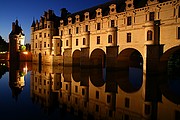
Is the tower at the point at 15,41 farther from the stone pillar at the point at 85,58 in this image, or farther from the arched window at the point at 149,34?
the arched window at the point at 149,34

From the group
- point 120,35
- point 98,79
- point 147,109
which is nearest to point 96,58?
point 120,35

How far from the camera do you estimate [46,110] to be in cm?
1048

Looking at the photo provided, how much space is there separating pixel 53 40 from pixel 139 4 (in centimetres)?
2433

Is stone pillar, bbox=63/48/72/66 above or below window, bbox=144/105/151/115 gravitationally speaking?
above

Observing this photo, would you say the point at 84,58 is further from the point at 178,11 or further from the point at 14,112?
A: the point at 14,112

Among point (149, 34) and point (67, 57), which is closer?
point (149, 34)

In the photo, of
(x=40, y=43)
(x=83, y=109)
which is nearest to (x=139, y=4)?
(x=83, y=109)

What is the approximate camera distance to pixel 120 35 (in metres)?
28.7

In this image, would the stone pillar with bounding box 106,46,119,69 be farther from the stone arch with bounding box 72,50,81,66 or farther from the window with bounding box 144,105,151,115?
the window with bounding box 144,105,151,115

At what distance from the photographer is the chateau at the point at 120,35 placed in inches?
898

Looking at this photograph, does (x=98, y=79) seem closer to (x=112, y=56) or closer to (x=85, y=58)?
(x=112, y=56)

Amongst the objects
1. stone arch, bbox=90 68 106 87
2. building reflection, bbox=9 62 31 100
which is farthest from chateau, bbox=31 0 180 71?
building reflection, bbox=9 62 31 100

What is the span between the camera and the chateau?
2281cm

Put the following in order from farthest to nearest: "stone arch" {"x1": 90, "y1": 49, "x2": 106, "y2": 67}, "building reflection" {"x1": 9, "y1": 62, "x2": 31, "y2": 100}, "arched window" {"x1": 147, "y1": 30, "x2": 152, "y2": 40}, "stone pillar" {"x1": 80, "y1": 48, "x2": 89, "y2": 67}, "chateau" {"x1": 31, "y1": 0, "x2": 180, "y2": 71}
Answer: "stone arch" {"x1": 90, "y1": 49, "x2": 106, "y2": 67} < "stone pillar" {"x1": 80, "y1": 48, "x2": 89, "y2": 67} < "arched window" {"x1": 147, "y1": 30, "x2": 152, "y2": 40} < "chateau" {"x1": 31, "y1": 0, "x2": 180, "y2": 71} < "building reflection" {"x1": 9, "y1": 62, "x2": 31, "y2": 100}
